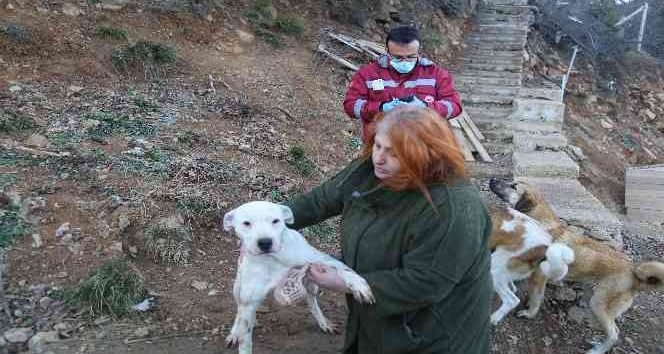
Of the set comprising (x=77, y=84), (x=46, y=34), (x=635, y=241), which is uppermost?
(x=46, y=34)

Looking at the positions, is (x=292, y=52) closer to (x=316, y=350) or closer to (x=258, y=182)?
(x=258, y=182)

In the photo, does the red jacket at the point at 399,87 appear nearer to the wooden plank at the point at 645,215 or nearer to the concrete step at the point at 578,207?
the concrete step at the point at 578,207

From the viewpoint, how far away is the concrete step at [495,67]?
10545mm

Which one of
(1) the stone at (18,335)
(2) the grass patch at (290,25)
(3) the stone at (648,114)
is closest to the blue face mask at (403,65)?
(1) the stone at (18,335)

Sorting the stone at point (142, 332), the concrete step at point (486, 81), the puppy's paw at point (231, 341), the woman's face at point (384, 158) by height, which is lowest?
the concrete step at point (486, 81)

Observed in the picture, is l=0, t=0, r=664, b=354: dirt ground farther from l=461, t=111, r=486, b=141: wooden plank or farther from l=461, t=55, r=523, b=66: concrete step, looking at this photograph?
l=461, t=55, r=523, b=66: concrete step

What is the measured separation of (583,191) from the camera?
556 centimetres

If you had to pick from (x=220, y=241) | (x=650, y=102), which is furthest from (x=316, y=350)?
(x=650, y=102)

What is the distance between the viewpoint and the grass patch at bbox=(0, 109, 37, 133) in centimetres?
471

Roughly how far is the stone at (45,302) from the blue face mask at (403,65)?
3011mm

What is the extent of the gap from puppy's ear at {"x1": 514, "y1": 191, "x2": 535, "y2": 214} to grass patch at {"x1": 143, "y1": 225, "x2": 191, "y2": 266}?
2.57m

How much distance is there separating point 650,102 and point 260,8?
9.62m

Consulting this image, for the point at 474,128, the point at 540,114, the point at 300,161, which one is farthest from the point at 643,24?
the point at 300,161

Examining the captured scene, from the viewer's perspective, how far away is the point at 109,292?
127 inches
